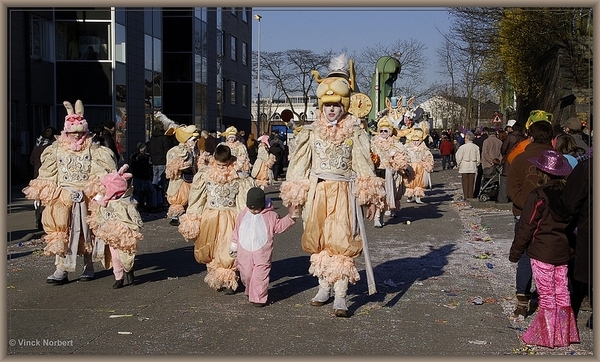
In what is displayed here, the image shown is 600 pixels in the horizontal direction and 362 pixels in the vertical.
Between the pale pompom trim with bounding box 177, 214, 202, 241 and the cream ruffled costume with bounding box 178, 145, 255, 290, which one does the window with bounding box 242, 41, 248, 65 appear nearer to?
the cream ruffled costume with bounding box 178, 145, 255, 290

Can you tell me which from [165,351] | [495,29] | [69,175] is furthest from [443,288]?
[495,29]

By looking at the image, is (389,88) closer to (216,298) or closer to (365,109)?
(365,109)

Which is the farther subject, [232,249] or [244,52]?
[244,52]

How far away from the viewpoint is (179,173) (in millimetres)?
14633

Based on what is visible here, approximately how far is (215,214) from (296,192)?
4.33 feet

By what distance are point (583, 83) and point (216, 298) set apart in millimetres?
18585

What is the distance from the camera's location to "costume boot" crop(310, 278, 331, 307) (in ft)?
26.1

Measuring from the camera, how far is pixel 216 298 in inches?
331

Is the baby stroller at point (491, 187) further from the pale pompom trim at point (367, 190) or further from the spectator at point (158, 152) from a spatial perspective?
the pale pompom trim at point (367, 190)

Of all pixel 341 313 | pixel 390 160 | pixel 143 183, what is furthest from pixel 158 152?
pixel 341 313

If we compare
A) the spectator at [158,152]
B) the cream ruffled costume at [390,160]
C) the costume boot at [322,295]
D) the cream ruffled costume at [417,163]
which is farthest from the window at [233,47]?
the costume boot at [322,295]

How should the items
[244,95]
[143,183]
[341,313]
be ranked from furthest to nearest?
[244,95] → [143,183] → [341,313]

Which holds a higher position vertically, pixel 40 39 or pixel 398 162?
pixel 40 39

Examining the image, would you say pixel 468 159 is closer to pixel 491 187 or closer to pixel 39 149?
Result: pixel 491 187
